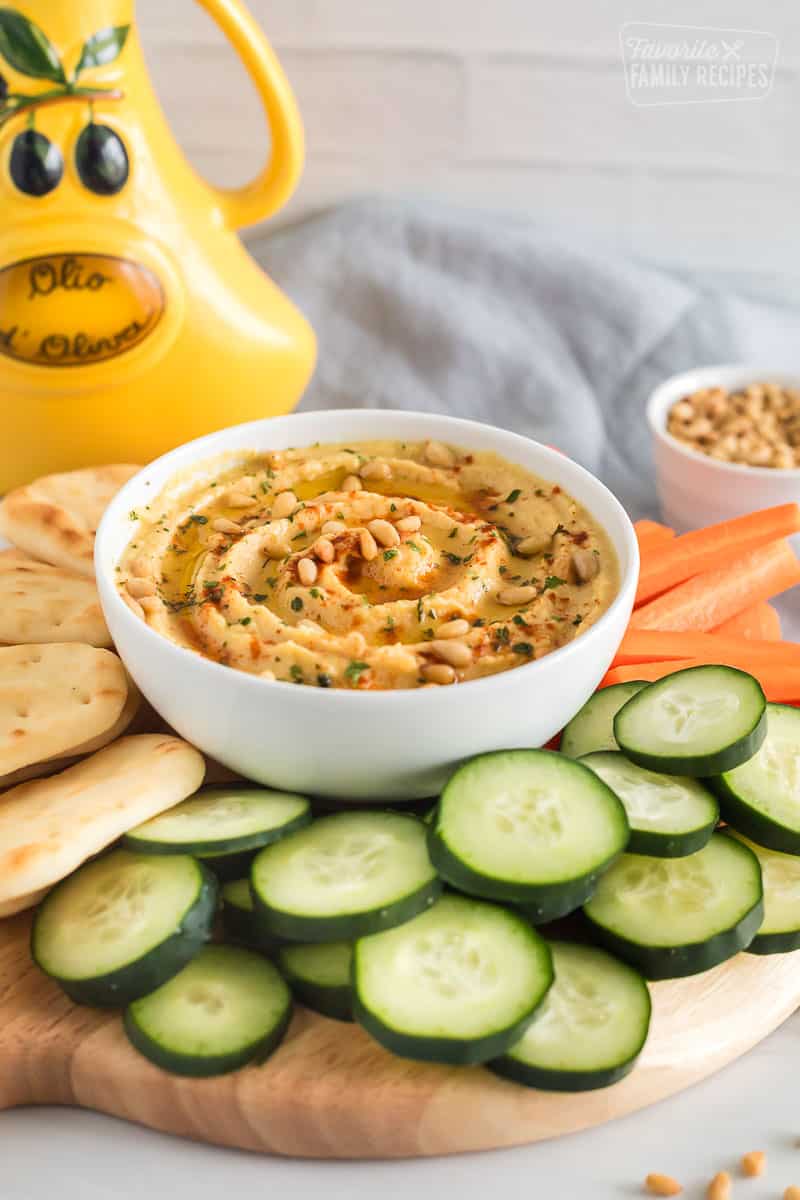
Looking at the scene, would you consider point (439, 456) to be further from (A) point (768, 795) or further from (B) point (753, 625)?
(A) point (768, 795)

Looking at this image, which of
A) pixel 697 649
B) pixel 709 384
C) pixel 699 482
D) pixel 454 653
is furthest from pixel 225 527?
pixel 709 384

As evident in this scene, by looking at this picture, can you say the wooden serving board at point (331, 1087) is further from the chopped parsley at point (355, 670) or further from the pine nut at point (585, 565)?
the pine nut at point (585, 565)

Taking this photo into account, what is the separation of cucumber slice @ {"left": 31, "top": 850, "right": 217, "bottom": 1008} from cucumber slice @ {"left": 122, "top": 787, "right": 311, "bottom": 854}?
5cm

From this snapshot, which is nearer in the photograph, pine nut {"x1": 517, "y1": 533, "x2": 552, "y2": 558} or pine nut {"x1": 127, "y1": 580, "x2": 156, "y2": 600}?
pine nut {"x1": 127, "y1": 580, "x2": 156, "y2": 600}

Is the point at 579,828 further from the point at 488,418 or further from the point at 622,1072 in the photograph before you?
the point at 488,418

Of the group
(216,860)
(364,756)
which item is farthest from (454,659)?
(216,860)

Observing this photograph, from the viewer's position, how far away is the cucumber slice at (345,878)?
2.49 meters

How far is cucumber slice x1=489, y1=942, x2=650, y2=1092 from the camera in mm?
2408

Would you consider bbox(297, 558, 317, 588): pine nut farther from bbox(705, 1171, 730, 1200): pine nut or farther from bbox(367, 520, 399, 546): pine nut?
bbox(705, 1171, 730, 1200): pine nut

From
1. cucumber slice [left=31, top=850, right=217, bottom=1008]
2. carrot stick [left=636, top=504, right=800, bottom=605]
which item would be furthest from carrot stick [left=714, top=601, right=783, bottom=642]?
cucumber slice [left=31, top=850, right=217, bottom=1008]

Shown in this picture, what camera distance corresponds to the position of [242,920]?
2.74 meters

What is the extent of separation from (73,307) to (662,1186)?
10.4ft

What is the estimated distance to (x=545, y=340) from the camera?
5902mm

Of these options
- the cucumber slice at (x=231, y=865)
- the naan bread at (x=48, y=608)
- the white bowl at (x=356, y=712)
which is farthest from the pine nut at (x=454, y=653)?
the naan bread at (x=48, y=608)
